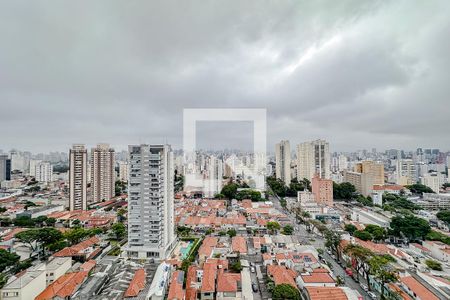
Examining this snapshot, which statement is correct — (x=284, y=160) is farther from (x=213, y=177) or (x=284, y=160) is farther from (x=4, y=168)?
(x=4, y=168)

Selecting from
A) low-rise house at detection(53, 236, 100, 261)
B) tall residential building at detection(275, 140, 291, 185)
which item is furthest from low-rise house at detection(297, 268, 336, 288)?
tall residential building at detection(275, 140, 291, 185)

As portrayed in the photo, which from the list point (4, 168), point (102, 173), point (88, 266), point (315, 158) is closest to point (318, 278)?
point (88, 266)

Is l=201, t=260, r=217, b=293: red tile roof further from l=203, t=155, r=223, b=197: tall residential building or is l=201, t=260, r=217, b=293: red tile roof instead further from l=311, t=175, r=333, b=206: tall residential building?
l=203, t=155, r=223, b=197: tall residential building

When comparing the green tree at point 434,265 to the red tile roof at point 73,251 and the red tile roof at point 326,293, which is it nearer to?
the red tile roof at point 326,293

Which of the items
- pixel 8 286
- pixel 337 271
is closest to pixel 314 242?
pixel 337 271

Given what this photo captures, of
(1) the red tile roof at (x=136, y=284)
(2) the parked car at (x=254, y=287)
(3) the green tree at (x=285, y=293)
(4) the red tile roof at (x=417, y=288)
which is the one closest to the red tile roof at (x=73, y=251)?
(1) the red tile roof at (x=136, y=284)

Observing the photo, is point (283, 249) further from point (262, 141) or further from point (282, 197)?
point (282, 197)
